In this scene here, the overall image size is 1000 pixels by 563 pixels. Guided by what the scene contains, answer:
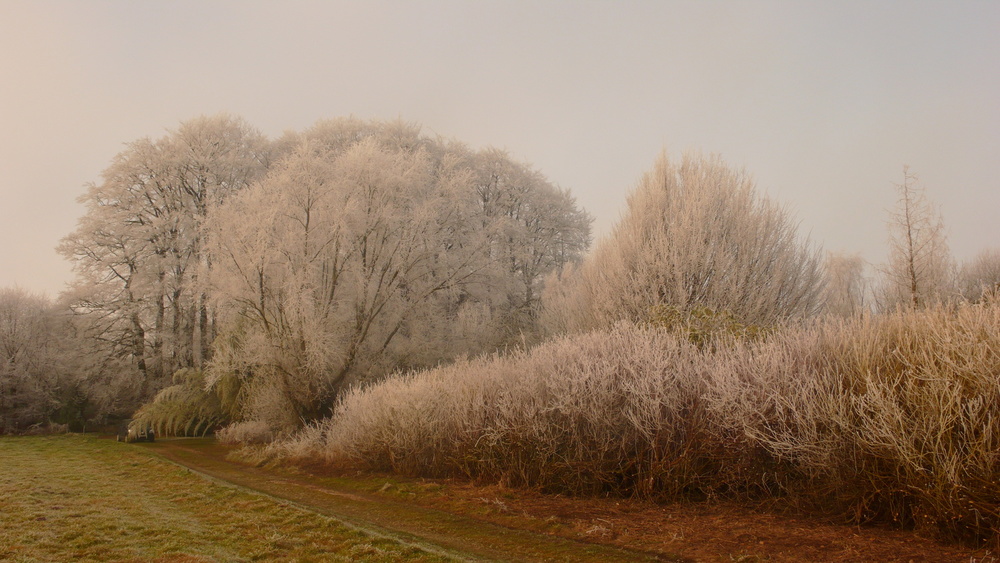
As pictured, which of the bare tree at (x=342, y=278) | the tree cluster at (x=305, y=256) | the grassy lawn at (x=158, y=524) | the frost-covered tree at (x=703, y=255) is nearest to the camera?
the grassy lawn at (x=158, y=524)

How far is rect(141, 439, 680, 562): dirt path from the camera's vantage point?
6.70m

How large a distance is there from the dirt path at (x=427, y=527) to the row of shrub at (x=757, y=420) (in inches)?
70.5

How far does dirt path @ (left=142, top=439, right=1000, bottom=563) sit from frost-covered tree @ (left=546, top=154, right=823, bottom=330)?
7111mm

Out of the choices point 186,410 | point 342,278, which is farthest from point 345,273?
point 186,410

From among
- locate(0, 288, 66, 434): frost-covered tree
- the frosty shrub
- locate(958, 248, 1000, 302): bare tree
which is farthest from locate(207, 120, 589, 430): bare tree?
locate(958, 248, 1000, 302): bare tree

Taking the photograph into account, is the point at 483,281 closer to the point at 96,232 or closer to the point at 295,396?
the point at 295,396

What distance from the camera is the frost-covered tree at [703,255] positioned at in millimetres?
15492

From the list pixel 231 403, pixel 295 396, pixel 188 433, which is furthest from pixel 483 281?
pixel 188 433

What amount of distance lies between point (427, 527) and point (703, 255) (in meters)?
10.8

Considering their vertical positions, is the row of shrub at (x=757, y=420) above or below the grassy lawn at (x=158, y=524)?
above

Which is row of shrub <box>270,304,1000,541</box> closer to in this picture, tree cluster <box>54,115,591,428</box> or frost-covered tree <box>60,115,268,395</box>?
tree cluster <box>54,115,591,428</box>

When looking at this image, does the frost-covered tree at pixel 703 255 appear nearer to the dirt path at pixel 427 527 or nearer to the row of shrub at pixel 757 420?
the row of shrub at pixel 757 420

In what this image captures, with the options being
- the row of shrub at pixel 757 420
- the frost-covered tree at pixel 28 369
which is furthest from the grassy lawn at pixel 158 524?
the frost-covered tree at pixel 28 369

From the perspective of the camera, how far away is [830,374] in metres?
7.94
